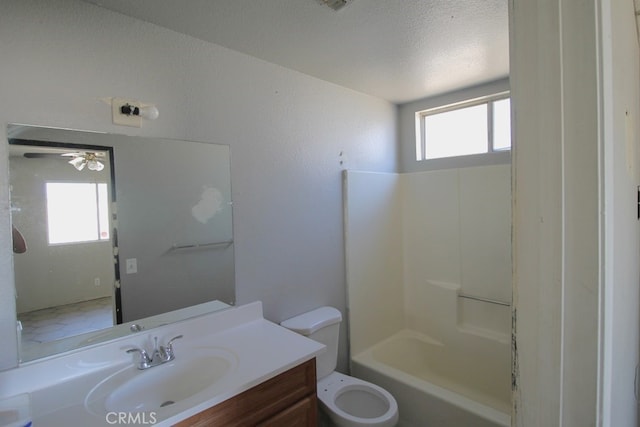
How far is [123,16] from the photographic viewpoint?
145cm

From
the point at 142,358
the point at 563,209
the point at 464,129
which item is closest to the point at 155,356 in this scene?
the point at 142,358

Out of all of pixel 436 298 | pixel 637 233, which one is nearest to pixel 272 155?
pixel 637 233

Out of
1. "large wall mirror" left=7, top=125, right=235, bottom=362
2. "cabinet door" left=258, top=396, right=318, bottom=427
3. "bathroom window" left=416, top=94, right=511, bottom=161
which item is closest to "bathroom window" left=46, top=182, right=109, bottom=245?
"large wall mirror" left=7, top=125, right=235, bottom=362

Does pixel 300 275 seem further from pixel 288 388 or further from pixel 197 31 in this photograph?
pixel 197 31

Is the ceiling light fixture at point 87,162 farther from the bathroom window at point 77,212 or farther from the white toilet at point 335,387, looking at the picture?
the white toilet at point 335,387

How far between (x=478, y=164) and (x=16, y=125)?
285 centimetres

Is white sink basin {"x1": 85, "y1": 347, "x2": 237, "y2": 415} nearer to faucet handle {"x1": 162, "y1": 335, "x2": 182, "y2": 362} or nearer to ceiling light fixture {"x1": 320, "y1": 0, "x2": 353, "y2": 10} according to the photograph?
Result: faucet handle {"x1": 162, "y1": 335, "x2": 182, "y2": 362}

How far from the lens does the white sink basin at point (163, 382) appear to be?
1.21 metres

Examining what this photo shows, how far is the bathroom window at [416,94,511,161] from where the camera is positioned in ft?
8.64

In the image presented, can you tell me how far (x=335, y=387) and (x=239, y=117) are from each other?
175 centimetres

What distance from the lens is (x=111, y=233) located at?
1.50 metres

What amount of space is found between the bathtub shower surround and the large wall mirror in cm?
110

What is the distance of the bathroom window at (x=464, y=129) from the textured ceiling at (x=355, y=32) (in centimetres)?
42

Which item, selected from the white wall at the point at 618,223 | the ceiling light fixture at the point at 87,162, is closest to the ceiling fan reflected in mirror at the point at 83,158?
the ceiling light fixture at the point at 87,162
